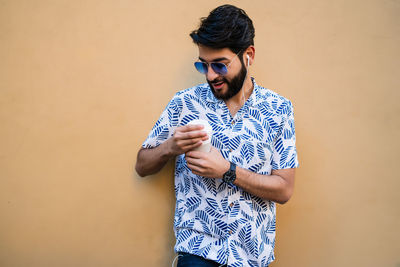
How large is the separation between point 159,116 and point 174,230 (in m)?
0.74

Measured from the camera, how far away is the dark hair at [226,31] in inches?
85.8

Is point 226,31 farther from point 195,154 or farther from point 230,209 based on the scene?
point 230,209

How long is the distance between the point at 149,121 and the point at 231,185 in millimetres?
722

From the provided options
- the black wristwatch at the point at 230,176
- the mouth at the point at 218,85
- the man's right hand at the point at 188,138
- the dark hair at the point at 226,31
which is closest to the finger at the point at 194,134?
the man's right hand at the point at 188,138

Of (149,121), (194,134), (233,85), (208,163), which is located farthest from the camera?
(149,121)

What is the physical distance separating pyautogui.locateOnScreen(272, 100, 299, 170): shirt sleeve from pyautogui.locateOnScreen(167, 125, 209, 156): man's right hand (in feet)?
1.82

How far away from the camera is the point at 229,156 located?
2254 mm

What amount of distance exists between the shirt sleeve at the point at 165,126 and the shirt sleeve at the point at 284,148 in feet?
2.03

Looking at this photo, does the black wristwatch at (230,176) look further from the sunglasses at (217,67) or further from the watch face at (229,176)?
the sunglasses at (217,67)

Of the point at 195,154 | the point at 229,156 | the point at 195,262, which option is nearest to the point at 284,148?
the point at 229,156

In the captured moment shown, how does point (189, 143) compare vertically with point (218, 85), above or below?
below
